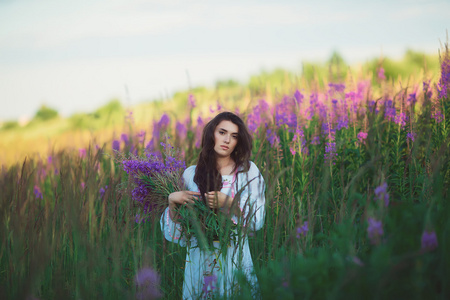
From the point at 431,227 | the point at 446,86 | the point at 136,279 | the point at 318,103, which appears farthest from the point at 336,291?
the point at 318,103

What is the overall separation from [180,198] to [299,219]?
0.80 m

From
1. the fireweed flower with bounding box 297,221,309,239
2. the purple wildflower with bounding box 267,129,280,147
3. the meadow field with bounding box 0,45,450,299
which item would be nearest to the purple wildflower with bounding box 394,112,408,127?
the meadow field with bounding box 0,45,450,299

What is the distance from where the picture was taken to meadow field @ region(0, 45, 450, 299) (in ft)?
4.95

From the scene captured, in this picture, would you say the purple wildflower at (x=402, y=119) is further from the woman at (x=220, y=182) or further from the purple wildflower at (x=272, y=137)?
the woman at (x=220, y=182)

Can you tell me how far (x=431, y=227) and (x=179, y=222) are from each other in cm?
146

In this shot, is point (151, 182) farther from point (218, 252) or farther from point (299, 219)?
point (299, 219)

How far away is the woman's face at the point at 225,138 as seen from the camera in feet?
9.03

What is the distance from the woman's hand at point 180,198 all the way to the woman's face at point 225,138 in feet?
1.57

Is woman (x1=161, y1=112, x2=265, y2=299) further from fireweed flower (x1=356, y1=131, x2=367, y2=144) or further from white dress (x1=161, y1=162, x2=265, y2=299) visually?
fireweed flower (x1=356, y1=131, x2=367, y2=144)

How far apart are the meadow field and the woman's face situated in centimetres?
34

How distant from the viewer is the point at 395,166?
348cm

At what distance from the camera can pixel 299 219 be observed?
1.93 m

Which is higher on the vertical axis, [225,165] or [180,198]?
[225,165]

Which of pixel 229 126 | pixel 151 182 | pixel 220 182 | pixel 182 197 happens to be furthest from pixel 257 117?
pixel 182 197
